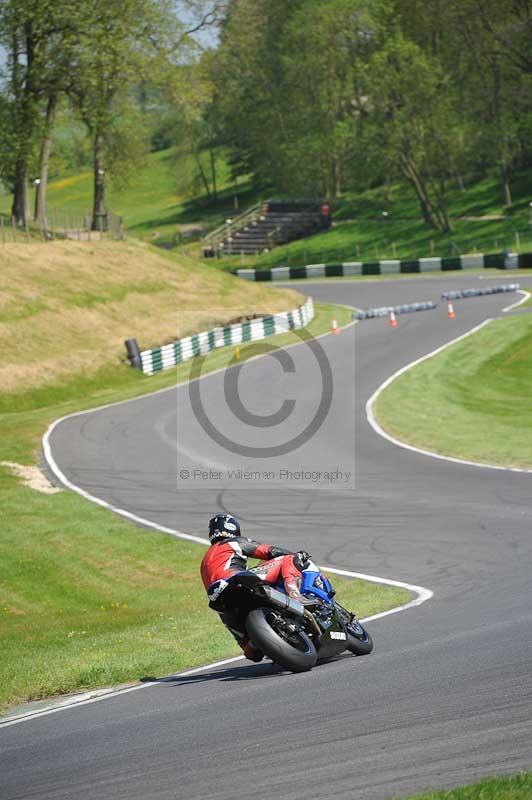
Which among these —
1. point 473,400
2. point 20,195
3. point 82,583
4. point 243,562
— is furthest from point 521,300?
point 243,562

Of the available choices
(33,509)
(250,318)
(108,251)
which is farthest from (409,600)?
(108,251)

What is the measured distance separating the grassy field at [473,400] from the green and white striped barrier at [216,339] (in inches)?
410

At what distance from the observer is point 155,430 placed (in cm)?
3222

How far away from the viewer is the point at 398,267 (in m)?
75.3

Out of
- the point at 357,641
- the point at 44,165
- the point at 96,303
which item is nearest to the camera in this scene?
the point at 357,641

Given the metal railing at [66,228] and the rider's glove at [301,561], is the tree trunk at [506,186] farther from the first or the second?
the rider's glove at [301,561]

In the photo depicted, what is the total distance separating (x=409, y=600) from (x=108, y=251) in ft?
165

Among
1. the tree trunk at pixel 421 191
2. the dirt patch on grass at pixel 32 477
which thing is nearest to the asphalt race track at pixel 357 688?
the dirt patch on grass at pixel 32 477

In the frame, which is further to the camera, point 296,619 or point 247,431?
point 247,431

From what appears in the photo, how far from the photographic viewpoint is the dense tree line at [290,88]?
65.1 m

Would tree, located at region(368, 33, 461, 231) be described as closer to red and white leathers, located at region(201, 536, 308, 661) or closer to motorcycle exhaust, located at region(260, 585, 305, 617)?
red and white leathers, located at region(201, 536, 308, 661)

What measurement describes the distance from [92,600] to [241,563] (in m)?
7.16

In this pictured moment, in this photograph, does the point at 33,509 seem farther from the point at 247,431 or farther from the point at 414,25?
the point at 414,25

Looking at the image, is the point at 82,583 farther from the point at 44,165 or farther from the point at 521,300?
the point at 44,165
